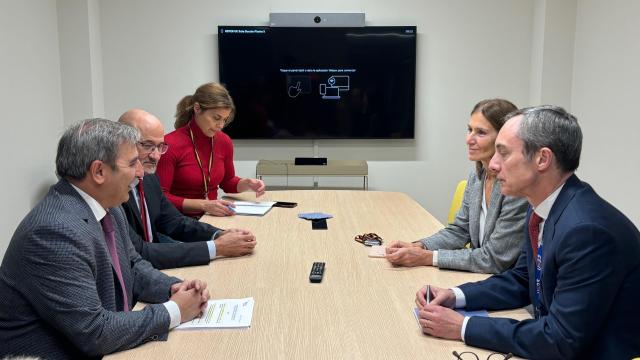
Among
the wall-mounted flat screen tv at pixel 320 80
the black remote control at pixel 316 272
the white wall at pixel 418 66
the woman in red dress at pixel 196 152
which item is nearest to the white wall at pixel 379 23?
the white wall at pixel 418 66

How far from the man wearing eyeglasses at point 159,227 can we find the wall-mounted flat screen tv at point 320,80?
2612mm

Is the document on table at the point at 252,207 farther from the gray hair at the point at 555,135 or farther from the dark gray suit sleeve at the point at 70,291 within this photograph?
the gray hair at the point at 555,135

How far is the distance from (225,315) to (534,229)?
3.26 feet

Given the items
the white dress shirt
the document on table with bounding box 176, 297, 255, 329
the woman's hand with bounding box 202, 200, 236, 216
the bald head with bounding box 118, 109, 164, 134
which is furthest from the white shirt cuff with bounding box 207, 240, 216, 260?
the white dress shirt

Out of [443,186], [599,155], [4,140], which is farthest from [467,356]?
[443,186]

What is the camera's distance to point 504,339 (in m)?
1.50

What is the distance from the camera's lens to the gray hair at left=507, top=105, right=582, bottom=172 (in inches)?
61.4

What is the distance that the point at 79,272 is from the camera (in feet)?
4.81

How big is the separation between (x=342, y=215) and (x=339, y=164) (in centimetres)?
206

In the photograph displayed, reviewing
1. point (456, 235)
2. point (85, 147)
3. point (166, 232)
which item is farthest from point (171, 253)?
point (456, 235)

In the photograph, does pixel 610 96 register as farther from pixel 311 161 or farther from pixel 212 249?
pixel 212 249

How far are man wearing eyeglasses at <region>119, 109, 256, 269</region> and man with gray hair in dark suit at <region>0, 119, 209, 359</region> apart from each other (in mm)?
523

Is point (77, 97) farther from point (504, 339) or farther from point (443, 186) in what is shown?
point (504, 339)

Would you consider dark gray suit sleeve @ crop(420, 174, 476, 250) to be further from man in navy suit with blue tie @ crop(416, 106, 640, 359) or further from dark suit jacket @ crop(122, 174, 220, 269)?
dark suit jacket @ crop(122, 174, 220, 269)
